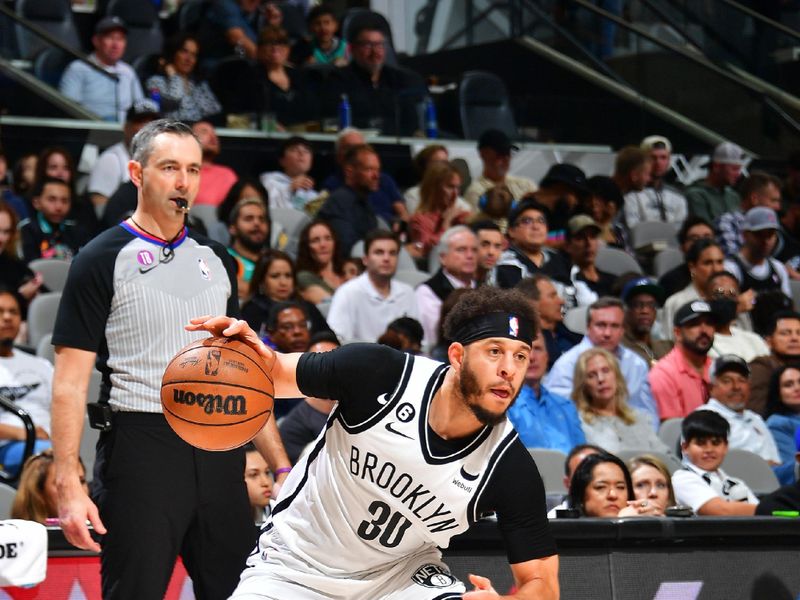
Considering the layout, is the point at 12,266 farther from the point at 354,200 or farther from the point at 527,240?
the point at 527,240

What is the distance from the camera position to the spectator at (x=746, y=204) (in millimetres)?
12055

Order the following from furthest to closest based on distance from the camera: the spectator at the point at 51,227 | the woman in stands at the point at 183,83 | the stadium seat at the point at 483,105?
the stadium seat at the point at 483,105
the woman in stands at the point at 183,83
the spectator at the point at 51,227

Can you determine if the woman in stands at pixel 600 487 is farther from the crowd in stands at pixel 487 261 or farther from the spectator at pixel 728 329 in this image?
the spectator at pixel 728 329

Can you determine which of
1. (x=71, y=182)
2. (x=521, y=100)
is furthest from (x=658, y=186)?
(x=71, y=182)

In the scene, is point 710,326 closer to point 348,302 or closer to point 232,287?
point 348,302

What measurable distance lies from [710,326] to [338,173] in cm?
390

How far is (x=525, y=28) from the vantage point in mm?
16078

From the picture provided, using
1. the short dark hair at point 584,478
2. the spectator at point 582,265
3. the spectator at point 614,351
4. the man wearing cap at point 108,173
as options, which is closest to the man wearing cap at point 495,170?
the spectator at point 582,265

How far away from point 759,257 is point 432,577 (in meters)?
7.83

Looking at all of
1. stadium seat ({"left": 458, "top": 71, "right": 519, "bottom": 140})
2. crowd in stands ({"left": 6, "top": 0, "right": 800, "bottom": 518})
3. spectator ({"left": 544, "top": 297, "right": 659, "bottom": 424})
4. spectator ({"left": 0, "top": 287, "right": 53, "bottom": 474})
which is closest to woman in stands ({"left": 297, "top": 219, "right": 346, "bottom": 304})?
crowd in stands ({"left": 6, "top": 0, "right": 800, "bottom": 518})

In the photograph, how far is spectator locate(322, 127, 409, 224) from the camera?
11.2m

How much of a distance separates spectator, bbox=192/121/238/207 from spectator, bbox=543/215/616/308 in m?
2.73

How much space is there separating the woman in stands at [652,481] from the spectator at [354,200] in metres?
4.00

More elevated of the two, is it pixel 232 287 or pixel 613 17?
pixel 613 17
